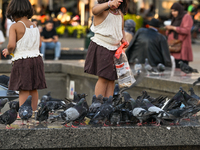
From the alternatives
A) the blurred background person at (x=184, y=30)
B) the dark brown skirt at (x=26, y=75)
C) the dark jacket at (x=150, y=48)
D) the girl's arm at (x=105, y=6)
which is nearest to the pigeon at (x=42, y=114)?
the dark brown skirt at (x=26, y=75)

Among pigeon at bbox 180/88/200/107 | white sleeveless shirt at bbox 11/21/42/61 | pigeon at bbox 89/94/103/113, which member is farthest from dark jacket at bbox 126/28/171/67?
white sleeveless shirt at bbox 11/21/42/61

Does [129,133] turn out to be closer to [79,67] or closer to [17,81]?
[17,81]

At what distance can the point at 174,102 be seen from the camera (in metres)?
4.81

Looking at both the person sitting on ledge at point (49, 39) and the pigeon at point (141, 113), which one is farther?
the person sitting on ledge at point (49, 39)

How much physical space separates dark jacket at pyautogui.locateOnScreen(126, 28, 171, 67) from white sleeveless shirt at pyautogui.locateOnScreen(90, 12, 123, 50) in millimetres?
3603

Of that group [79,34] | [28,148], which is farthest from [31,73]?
[79,34]

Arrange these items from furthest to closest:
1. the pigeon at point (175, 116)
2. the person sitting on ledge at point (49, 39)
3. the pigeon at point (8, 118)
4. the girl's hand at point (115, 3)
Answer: the person sitting on ledge at point (49, 39) → the girl's hand at point (115, 3) → the pigeon at point (175, 116) → the pigeon at point (8, 118)

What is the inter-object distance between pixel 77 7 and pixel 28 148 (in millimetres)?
24542

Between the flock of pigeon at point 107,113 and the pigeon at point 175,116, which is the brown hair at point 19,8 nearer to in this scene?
the flock of pigeon at point 107,113

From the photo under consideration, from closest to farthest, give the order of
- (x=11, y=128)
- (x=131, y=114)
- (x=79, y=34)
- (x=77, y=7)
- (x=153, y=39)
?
(x=11, y=128) < (x=131, y=114) < (x=153, y=39) < (x=79, y=34) < (x=77, y=7)

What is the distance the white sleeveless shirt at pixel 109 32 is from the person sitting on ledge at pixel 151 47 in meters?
3.60

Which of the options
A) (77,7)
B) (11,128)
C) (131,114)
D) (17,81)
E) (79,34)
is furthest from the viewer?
(77,7)

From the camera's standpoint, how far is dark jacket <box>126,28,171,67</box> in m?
8.45

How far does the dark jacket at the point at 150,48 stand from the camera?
27.7 feet
